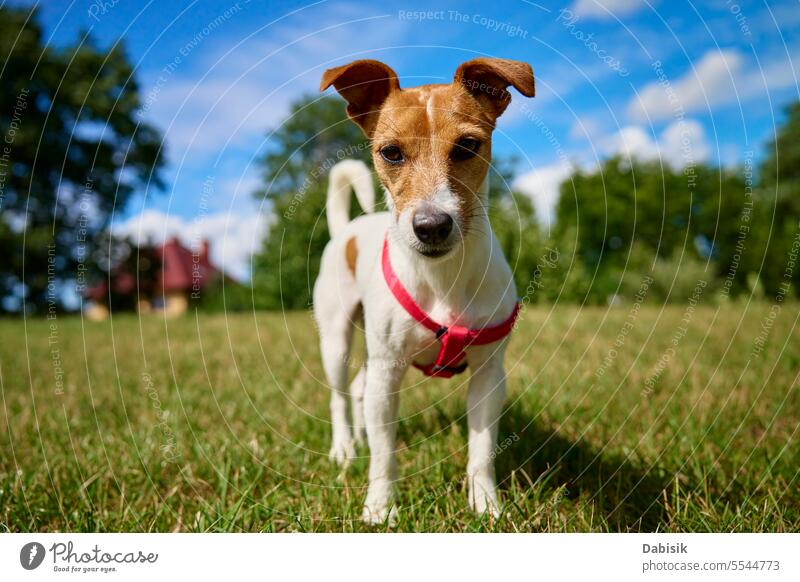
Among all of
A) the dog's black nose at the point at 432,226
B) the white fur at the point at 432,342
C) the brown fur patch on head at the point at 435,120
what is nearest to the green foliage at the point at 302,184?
the brown fur patch on head at the point at 435,120

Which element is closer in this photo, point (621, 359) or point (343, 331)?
point (343, 331)

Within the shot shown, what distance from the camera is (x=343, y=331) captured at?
13.7ft

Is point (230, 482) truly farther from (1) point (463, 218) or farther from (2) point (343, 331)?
(1) point (463, 218)

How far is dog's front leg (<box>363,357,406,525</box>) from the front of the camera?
3088mm

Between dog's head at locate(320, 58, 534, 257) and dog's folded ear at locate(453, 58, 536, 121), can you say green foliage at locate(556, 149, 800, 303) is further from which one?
dog's head at locate(320, 58, 534, 257)

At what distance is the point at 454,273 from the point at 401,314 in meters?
0.38

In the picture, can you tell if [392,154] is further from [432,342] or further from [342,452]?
[342,452]

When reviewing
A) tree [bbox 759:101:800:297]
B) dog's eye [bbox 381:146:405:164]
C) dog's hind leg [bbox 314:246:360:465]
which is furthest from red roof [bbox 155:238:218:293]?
dog's eye [bbox 381:146:405:164]

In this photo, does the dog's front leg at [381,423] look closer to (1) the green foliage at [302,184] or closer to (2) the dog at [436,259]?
(2) the dog at [436,259]

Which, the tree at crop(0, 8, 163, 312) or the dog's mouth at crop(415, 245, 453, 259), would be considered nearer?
the dog's mouth at crop(415, 245, 453, 259)

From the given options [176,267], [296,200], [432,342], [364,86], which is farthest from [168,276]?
[432,342]

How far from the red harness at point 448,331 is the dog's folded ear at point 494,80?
1.07 m
